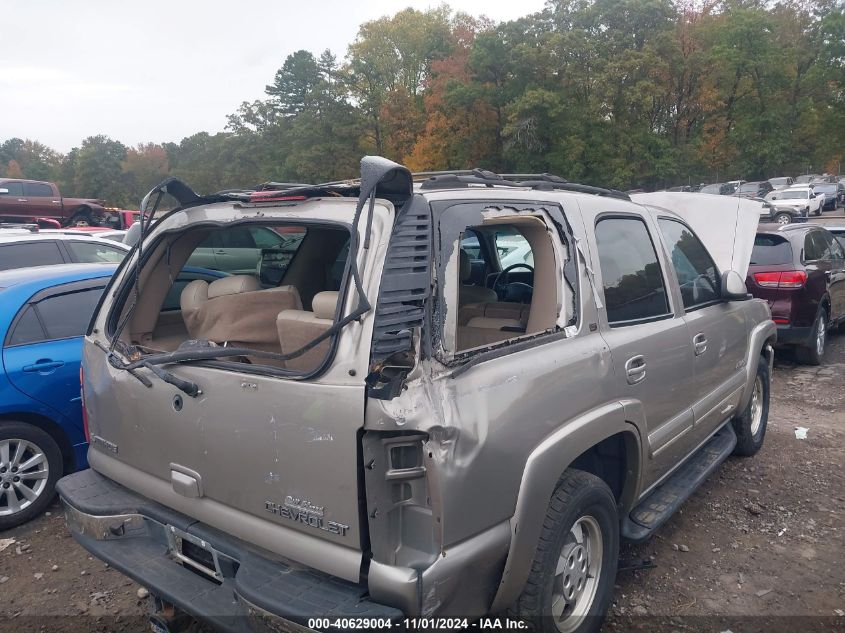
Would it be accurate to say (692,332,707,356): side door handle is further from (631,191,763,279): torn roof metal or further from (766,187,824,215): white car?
(766,187,824,215): white car

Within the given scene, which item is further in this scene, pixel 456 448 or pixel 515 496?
pixel 515 496

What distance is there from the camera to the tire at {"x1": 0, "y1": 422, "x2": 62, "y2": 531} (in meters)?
4.14

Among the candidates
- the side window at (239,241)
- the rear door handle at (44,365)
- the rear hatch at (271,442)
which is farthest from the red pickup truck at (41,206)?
the rear hatch at (271,442)

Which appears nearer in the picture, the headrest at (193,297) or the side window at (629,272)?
the side window at (629,272)

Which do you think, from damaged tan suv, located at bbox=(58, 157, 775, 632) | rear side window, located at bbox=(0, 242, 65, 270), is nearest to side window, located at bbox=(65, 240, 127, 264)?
rear side window, located at bbox=(0, 242, 65, 270)

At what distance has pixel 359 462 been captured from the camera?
2.08 m

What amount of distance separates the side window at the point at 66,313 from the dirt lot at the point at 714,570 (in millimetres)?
1196

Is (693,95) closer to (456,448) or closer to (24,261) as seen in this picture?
(24,261)

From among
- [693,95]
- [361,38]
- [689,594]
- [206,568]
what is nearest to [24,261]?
[206,568]

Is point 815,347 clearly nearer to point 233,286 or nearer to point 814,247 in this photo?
point 814,247

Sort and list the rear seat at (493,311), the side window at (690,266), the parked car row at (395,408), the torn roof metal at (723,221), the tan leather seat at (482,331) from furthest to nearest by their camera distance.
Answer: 1. the torn roof metal at (723,221)
2. the side window at (690,266)
3. the rear seat at (493,311)
4. the tan leather seat at (482,331)
5. the parked car row at (395,408)

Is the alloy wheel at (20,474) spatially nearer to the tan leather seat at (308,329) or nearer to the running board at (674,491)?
the tan leather seat at (308,329)

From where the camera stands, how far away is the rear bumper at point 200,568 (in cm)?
208

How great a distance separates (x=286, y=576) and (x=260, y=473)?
1.17 ft
